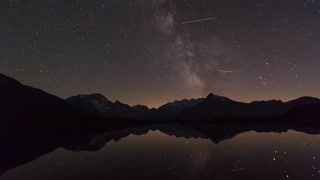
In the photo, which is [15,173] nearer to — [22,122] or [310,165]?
[310,165]

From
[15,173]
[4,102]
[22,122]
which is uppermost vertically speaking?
[4,102]

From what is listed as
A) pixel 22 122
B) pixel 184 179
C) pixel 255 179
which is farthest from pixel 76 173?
pixel 22 122

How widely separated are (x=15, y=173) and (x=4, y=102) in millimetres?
183826

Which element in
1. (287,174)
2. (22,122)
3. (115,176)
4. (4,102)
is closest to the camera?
(287,174)

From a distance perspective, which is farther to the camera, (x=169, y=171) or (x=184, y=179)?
(x=169, y=171)

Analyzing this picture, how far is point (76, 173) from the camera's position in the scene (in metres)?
26.8

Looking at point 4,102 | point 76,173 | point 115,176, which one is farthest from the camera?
point 4,102

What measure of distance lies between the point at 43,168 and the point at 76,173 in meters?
5.36

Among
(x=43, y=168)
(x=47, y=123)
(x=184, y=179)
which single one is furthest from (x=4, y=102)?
(x=184, y=179)

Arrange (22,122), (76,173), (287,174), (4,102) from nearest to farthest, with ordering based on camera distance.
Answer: (287,174) → (76,173) → (22,122) → (4,102)

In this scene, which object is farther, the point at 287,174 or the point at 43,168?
the point at 43,168

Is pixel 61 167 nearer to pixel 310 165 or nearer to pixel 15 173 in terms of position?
pixel 15 173

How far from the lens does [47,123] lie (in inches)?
6284

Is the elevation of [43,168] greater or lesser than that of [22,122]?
lesser
